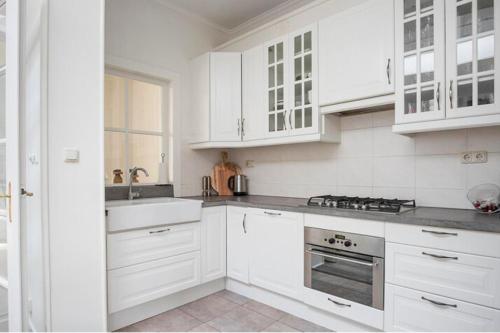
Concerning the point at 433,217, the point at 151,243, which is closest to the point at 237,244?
the point at 151,243

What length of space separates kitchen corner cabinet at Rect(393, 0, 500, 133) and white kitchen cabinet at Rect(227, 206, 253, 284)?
4.60 ft

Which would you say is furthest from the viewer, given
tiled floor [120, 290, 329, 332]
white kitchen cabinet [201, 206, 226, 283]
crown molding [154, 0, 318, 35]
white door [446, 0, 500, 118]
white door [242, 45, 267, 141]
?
crown molding [154, 0, 318, 35]

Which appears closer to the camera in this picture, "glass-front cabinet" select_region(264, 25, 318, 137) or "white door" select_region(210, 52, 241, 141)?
"glass-front cabinet" select_region(264, 25, 318, 137)

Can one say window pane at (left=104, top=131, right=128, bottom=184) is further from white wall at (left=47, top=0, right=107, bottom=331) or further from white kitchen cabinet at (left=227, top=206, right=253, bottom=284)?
white kitchen cabinet at (left=227, top=206, right=253, bottom=284)

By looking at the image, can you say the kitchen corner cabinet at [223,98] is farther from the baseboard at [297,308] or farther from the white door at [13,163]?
the white door at [13,163]

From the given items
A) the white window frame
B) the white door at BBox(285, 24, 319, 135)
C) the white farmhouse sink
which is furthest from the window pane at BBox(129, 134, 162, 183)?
the white door at BBox(285, 24, 319, 135)

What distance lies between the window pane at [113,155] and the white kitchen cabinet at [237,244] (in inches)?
41.3

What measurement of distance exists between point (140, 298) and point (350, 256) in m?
1.48

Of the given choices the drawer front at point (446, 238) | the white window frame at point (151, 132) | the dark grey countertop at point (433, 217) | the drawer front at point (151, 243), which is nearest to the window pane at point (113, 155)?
the white window frame at point (151, 132)

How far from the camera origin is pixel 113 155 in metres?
2.72

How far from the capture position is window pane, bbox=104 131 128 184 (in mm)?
2686

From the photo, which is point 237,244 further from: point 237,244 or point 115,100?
point 115,100

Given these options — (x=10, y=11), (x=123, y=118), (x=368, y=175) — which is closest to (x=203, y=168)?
(x=123, y=118)

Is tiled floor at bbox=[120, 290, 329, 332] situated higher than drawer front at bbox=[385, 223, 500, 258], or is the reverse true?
drawer front at bbox=[385, 223, 500, 258]
